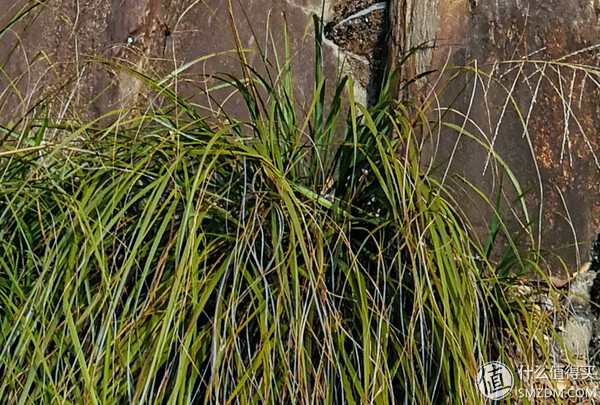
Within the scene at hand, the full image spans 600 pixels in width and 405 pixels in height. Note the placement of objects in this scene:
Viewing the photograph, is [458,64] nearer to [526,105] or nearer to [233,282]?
[526,105]

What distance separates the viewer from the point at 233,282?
127cm

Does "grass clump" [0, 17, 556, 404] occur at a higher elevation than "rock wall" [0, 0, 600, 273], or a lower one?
lower

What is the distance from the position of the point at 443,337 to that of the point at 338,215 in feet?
0.94

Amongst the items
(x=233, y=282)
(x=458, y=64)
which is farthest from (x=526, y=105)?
(x=233, y=282)

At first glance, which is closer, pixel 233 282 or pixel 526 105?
pixel 233 282

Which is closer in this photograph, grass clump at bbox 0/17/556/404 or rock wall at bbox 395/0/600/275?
grass clump at bbox 0/17/556/404

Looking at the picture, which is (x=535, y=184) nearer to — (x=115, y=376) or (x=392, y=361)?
(x=392, y=361)

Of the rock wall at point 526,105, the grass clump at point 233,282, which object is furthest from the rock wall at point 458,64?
the grass clump at point 233,282

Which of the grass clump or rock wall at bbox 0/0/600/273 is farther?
rock wall at bbox 0/0/600/273

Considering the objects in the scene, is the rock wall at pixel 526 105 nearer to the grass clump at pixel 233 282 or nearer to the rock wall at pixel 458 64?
the rock wall at pixel 458 64

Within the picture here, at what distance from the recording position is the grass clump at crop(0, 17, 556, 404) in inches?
48.4

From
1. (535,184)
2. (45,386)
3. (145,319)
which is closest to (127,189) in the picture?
(145,319)

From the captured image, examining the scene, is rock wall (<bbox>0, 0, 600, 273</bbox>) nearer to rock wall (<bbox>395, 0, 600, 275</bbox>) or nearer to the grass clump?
rock wall (<bbox>395, 0, 600, 275</bbox>)

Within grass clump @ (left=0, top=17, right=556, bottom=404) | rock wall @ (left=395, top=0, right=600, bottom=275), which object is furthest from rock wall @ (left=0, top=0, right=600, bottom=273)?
grass clump @ (left=0, top=17, right=556, bottom=404)
